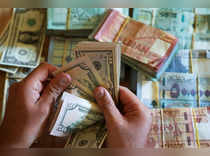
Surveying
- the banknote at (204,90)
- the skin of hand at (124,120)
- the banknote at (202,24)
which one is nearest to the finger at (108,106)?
the skin of hand at (124,120)

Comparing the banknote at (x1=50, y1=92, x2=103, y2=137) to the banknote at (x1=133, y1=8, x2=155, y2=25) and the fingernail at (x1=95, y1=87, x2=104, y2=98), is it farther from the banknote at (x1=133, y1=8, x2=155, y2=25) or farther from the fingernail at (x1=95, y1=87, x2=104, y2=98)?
the banknote at (x1=133, y1=8, x2=155, y2=25)

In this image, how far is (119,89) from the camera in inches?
19.0

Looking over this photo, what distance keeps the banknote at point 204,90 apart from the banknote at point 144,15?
0.23m

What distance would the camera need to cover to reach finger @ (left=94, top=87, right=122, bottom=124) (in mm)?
436

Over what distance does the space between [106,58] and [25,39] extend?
35cm

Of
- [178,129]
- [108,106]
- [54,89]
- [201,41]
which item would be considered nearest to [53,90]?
[54,89]

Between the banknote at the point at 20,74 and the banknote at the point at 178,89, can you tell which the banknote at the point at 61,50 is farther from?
the banknote at the point at 178,89

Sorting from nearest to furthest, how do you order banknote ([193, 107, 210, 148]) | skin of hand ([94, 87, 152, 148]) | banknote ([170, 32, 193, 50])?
skin of hand ([94, 87, 152, 148]) < banknote ([193, 107, 210, 148]) < banknote ([170, 32, 193, 50])

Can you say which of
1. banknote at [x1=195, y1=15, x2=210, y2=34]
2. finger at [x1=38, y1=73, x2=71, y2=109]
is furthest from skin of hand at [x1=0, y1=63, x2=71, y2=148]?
banknote at [x1=195, y1=15, x2=210, y2=34]

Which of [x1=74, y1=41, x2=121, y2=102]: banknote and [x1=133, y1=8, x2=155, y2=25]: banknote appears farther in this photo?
[x1=133, y1=8, x2=155, y2=25]: banknote

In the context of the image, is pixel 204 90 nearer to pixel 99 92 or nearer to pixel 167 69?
pixel 167 69

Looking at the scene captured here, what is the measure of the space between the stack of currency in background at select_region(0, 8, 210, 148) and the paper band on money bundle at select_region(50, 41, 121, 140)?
6 cm

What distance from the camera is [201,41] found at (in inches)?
27.1
